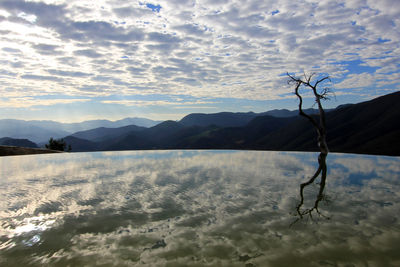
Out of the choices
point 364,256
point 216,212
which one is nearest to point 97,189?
point 216,212

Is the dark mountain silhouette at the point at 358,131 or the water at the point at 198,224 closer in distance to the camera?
the water at the point at 198,224

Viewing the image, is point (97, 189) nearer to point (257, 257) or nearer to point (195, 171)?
point (195, 171)

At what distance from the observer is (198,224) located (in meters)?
5.79

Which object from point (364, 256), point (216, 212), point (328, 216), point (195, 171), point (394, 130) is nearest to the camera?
point (364, 256)

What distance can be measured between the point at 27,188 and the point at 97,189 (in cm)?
287

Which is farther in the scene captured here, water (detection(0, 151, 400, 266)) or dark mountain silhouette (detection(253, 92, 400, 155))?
dark mountain silhouette (detection(253, 92, 400, 155))

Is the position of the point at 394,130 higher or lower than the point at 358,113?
lower

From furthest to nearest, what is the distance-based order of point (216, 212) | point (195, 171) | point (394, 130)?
point (394, 130) → point (195, 171) → point (216, 212)

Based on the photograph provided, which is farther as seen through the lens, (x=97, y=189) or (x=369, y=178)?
(x=369, y=178)

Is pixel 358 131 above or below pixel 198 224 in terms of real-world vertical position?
below

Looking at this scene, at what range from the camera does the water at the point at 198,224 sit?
14.0 ft

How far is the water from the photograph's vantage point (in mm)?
4273

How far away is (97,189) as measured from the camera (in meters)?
9.44

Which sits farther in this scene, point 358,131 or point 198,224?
point 358,131
